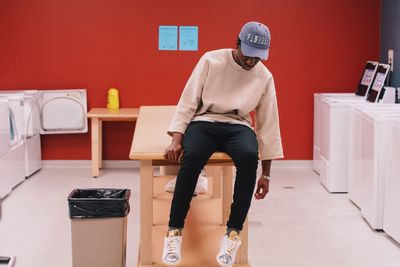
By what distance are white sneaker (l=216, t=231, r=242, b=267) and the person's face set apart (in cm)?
84

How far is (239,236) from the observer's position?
361 cm

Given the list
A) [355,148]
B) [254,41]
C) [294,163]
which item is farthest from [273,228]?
[294,163]

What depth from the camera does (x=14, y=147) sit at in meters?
→ 6.14

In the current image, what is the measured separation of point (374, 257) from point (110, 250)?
5.38 feet

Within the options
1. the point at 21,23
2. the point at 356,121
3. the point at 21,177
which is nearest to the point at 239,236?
the point at 356,121

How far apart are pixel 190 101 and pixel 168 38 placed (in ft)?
11.2

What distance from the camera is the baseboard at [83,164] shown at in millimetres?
7133

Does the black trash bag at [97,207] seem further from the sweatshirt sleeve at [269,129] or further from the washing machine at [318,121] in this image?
the washing machine at [318,121]

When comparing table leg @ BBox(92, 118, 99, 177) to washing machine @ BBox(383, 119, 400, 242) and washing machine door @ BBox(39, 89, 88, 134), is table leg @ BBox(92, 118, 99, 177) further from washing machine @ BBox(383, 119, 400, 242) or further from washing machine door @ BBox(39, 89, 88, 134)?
washing machine @ BBox(383, 119, 400, 242)

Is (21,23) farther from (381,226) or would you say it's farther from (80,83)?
(381,226)

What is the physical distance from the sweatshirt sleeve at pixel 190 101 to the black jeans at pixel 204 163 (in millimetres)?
70

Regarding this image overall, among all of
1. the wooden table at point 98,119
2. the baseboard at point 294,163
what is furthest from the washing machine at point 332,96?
the wooden table at point 98,119

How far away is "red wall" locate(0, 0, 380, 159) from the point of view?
6941mm

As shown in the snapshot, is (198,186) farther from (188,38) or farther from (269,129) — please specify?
(188,38)
